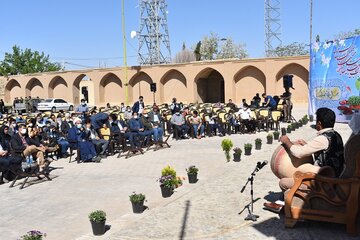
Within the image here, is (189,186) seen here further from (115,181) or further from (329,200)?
(329,200)

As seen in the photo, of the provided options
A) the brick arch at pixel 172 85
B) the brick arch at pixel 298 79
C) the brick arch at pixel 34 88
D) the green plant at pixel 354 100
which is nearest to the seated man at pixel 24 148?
the green plant at pixel 354 100

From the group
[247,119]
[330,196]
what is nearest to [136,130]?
[247,119]

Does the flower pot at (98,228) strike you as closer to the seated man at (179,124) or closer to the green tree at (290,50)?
the seated man at (179,124)

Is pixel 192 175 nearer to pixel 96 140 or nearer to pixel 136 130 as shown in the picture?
pixel 96 140

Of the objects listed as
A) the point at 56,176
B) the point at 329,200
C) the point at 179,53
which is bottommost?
the point at 56,176

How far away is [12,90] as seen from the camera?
49.3 meters

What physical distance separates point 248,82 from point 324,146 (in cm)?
3015

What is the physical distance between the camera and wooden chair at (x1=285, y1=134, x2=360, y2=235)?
483cm

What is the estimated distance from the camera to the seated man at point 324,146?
509 centimetres

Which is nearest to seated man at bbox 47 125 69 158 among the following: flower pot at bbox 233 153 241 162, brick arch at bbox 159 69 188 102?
flower pot at bbox 233 153 241 162

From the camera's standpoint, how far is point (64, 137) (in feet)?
43.9

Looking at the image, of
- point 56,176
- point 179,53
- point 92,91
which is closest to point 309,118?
point 56,176

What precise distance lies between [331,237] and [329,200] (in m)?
0.47

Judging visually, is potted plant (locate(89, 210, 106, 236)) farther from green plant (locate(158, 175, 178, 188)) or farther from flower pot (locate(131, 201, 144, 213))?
green plant (locate(158, 175, 178, 188))
